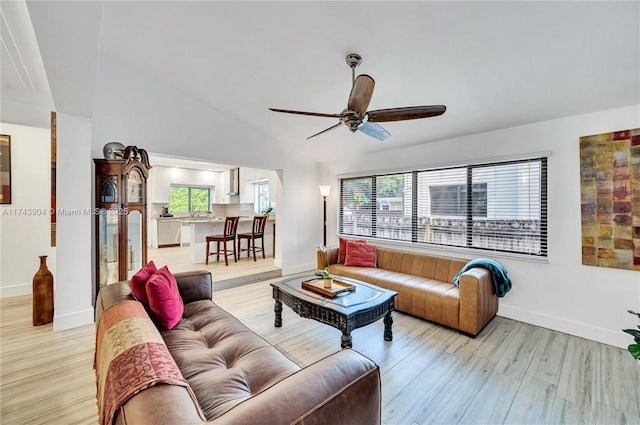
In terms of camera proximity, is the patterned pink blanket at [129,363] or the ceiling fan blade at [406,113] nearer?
the patterned pink blanket at [129,363]

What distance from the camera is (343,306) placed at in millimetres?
2371

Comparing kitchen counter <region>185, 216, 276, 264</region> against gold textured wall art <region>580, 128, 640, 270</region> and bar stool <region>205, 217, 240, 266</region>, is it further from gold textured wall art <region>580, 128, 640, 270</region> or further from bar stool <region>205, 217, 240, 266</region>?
gold textured wall art <region>580, 128, 640, 270</region>

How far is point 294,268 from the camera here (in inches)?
210

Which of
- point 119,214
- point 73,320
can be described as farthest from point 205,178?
point 73,320

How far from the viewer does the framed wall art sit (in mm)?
3545

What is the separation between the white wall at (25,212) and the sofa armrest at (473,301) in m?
5.18

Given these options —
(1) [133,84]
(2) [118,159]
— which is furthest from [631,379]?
(1) [133,84]

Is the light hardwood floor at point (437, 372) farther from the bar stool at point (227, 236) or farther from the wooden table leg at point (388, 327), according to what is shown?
the bar stool at point (227, 236)

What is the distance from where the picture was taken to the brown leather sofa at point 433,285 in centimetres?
274

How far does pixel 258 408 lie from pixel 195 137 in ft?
13.2

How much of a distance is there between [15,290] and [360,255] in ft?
16.3

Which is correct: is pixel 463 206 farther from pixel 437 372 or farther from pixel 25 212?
pixel 25 212

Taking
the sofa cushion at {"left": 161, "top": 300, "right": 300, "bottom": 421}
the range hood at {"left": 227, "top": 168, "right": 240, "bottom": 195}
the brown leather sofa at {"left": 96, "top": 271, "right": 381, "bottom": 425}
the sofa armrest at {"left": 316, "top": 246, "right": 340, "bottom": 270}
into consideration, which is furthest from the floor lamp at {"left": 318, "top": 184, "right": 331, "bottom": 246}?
the range hood at {"left": 227, "top": 168, "right": 240, "bottom": 195}

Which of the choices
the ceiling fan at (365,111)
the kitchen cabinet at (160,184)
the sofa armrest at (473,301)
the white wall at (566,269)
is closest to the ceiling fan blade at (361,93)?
the ceiling fan at (365,111)
